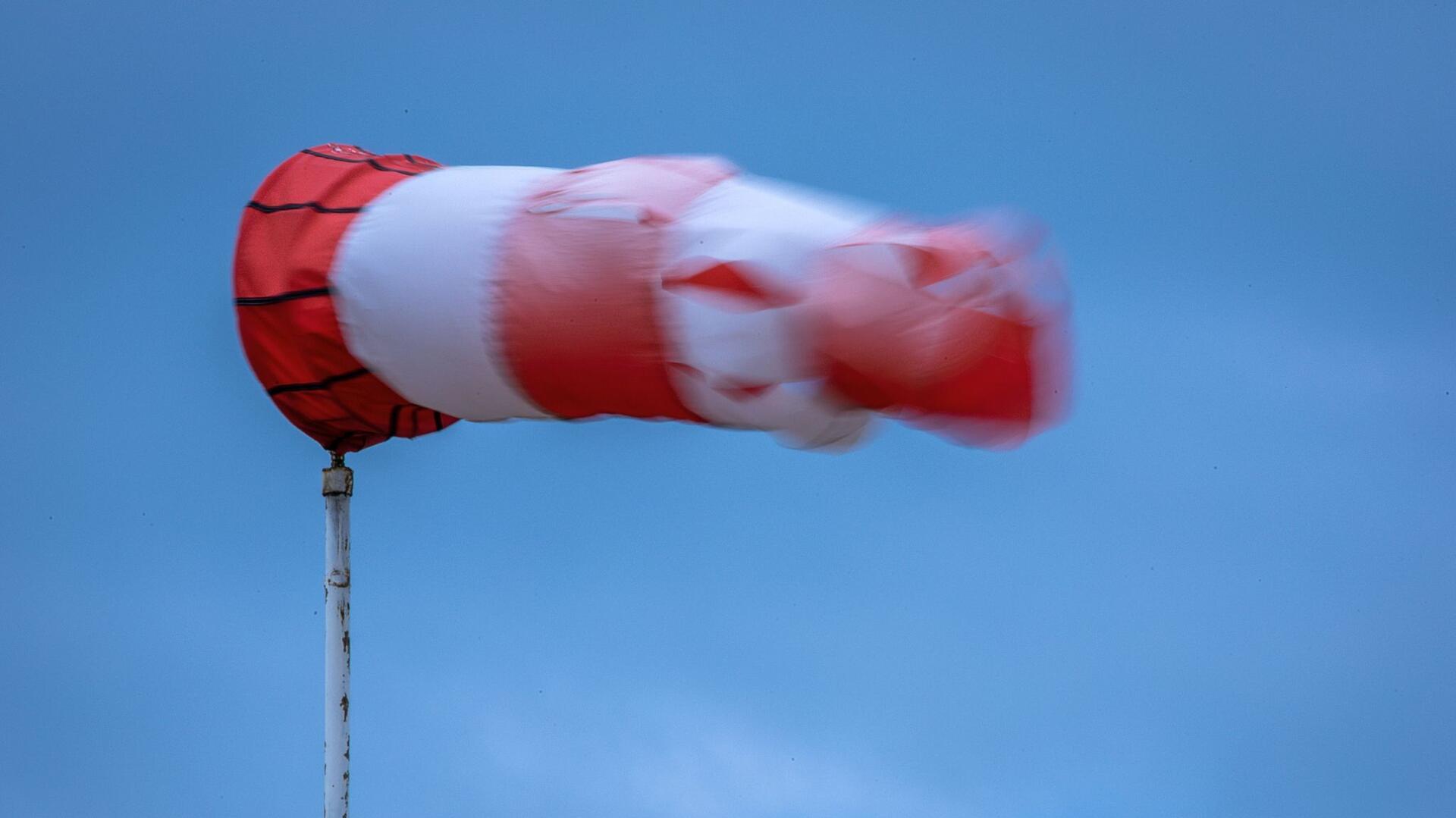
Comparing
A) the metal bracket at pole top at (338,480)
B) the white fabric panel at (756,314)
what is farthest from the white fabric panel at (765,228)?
the metal bracket at pole top at (338,480)

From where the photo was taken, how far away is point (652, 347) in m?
2.65

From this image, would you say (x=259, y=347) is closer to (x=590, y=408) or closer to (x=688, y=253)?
(x=590, y=408)

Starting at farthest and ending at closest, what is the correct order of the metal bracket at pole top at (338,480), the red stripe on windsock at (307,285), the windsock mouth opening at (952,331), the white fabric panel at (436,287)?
the metal bracket at pole top at (338,480) < the red stripe on windsock at (307,285) < the white fabric panel at (436,287) < the windsock mouth opening at (952,331)

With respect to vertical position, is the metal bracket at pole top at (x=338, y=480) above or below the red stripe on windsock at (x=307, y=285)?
below

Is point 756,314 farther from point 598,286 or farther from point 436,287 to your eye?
point 436,287

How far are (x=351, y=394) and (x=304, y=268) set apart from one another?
263 millimetres

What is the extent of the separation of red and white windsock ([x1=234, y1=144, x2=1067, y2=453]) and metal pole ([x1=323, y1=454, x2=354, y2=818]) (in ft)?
0.71

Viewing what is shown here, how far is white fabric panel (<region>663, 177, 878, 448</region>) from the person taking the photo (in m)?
2.52

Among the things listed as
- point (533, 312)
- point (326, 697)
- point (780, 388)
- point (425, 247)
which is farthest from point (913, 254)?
point (326, 697)

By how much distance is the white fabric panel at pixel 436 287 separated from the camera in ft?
9.16

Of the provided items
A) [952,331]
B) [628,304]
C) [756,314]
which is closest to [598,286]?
[628,304]

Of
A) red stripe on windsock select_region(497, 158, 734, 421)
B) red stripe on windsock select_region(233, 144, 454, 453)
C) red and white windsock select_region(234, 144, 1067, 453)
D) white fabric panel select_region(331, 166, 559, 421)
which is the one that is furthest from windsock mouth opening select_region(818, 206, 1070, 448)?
red stripe on windsock select_region(233, 144, 454, 453)

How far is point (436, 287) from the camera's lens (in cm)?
281

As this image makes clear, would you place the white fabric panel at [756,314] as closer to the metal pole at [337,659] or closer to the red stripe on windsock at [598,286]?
the red stripe on windsock at [598,286]
